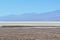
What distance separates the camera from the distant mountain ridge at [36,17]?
3.71 ft

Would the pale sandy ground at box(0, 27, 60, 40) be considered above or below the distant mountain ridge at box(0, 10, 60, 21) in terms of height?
below

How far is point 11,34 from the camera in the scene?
1006 mm

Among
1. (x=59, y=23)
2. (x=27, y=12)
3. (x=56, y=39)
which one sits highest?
(x=27, y=12)

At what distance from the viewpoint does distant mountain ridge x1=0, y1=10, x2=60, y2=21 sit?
113 centimetres

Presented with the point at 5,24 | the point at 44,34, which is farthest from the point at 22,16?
the point at 44,34

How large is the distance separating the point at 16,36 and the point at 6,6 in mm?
396

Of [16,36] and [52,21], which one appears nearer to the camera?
[16,36]

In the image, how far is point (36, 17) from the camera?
1.15m

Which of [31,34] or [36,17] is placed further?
[36,17]

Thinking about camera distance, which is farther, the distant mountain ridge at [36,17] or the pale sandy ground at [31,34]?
the distant mountain ridge at [36,17]

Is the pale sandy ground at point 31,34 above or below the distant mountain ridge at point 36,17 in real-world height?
below

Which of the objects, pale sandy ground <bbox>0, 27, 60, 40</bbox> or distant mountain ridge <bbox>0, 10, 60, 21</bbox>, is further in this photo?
distant mountain ridge <bbox>0, 10, 60, 21</bbox>

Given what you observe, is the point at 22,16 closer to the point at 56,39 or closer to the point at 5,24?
the point at 5,24

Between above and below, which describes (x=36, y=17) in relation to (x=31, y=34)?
above
